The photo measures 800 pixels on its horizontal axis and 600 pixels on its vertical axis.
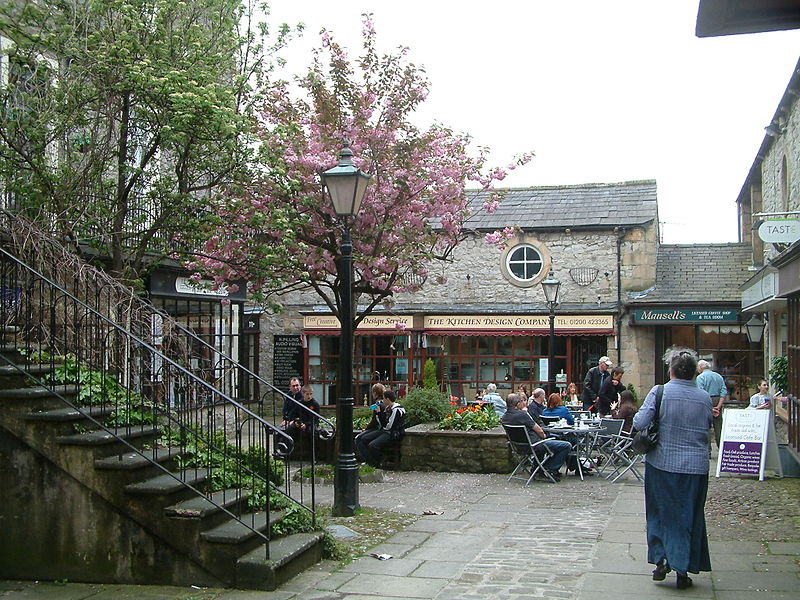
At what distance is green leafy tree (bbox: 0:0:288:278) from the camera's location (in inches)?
409

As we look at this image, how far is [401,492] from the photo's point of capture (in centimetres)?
1189

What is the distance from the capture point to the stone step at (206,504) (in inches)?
271

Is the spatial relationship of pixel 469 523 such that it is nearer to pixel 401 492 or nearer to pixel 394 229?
pixel 401 492

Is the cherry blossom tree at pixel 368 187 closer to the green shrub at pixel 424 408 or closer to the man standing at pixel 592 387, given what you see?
the green shrub at pixel 424 408

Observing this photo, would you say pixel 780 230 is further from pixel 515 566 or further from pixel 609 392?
pixel 515 566

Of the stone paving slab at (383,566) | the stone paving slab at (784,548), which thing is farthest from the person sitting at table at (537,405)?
the stone paving slab at (383,566)

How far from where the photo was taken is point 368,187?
44.8ft

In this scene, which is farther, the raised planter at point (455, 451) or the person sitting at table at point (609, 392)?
the person sitting at table at point (609, 392)

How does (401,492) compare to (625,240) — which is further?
(625,240)

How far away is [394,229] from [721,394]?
20.5 feet

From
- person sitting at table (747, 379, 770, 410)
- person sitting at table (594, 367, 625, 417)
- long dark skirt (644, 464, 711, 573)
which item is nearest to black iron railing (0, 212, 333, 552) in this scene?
long dark skirt (644, 464, 711, 573)

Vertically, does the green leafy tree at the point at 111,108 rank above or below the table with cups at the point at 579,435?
above

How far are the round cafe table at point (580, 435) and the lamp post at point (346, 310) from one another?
4.57m

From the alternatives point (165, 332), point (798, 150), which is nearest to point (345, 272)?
point (165, 332)
